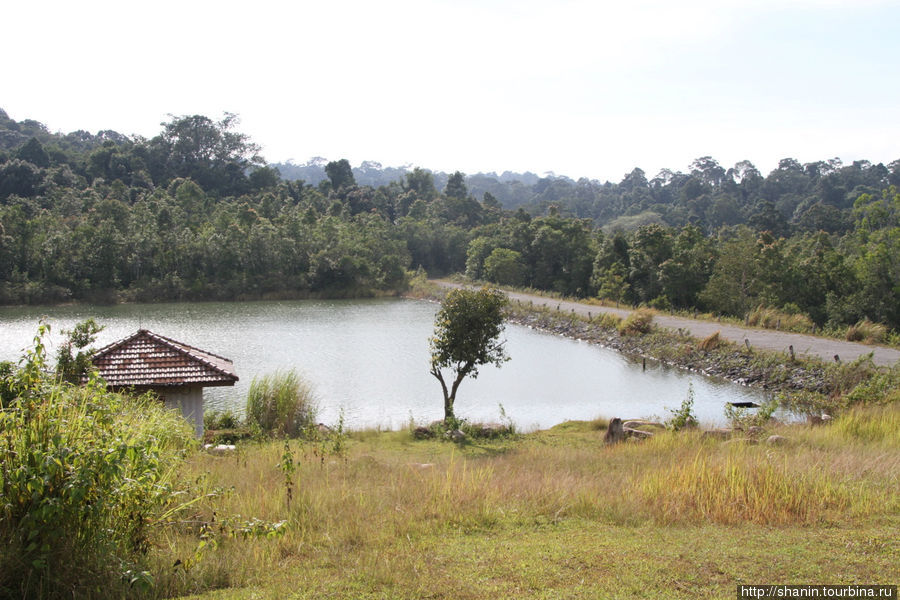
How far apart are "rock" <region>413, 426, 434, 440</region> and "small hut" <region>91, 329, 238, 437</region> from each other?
12.1 feet

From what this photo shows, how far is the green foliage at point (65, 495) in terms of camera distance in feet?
11.9

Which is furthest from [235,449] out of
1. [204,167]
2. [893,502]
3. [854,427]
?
[204,167]

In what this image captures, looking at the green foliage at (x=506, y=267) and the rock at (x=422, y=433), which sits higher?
the green foliage at (x=506, y=267)

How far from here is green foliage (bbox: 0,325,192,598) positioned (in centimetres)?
363

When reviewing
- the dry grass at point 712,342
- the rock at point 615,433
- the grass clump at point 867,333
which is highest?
the grass clump at point 867,333

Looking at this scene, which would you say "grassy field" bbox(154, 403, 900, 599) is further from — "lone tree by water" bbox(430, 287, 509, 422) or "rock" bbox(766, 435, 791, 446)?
"lone tree by water" bbox(430, 287, 509, 422)

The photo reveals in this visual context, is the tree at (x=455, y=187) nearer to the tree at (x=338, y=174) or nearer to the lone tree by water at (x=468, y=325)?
the tree at (x=338, y=174)

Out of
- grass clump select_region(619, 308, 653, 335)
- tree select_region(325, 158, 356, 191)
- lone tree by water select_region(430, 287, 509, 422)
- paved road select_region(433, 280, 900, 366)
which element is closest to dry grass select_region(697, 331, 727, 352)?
paved road select_region(433, 280, 900, 366)

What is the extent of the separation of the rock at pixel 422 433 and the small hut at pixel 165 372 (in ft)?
12.1

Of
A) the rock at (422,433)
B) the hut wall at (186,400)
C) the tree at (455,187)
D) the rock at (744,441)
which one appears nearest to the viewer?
the rock at (744,441)

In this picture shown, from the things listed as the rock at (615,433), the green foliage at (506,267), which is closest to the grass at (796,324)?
the green foliage at (506,267)

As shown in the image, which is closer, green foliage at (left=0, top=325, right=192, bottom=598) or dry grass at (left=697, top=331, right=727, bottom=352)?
green foliage at (left=0, top=325, right=192, bottom=598)

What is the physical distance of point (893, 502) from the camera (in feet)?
18.4

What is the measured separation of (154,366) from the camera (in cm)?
1223
